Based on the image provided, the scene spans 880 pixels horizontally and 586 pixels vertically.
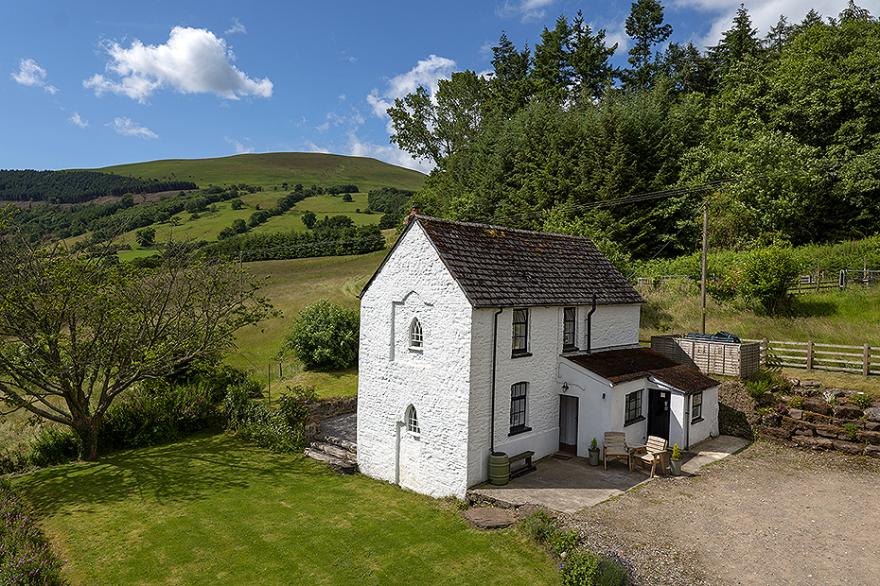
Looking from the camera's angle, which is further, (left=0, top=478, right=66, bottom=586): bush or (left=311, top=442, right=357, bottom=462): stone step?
(left=311, top=442, right=357, bottom=462): stone step

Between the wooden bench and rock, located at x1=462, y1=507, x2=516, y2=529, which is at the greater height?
the wooden bench

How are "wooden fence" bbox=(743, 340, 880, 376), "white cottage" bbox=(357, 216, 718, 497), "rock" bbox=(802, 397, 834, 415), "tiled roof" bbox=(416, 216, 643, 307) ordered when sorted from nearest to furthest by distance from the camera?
"white cottage" bbox=(357, 216, 718, 497)
"tiled roof" bbox=(416, 216, 643, 307)
"rock" bbox=(802, 397, 834, 415)
"wooden fence" bbox=(743, 340, 880, 376)

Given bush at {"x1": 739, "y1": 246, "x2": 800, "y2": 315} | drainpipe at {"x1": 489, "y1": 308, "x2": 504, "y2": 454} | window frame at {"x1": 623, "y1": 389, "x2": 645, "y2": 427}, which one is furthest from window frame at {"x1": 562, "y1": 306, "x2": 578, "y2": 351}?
bush at {"x1": 739, "y1": 246, "x2": 800, "y2": 315}

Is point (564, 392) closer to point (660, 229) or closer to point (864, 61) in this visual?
point (660, 229)

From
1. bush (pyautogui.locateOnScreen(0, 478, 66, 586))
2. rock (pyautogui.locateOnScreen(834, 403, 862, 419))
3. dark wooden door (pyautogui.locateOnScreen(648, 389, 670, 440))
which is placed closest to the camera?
bush (pyautogui.locateOnScreen(0, 478, 66, 586))

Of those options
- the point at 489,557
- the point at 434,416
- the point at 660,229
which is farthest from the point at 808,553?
the point at 660,229

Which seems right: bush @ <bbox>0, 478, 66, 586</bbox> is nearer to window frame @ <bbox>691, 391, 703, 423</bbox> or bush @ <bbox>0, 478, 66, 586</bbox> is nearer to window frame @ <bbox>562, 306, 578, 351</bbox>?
window frame @ <bbox>562, 306, 578, 351</bbox>

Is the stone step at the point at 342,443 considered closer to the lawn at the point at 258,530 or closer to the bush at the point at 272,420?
the bush at the point at 272,420

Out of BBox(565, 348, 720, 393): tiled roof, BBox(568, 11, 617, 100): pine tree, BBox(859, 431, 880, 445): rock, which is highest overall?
BBox(568, 11, 617, 100): pine tree

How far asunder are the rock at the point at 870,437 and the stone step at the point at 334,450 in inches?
755

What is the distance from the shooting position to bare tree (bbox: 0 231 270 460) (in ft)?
71.5

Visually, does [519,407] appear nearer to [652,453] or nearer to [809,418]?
[652,453]

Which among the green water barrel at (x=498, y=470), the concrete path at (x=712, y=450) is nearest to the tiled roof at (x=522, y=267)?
the green water barrel at (x=498, y=470)

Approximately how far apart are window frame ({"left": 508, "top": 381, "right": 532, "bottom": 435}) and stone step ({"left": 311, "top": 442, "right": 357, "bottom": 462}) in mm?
6814
